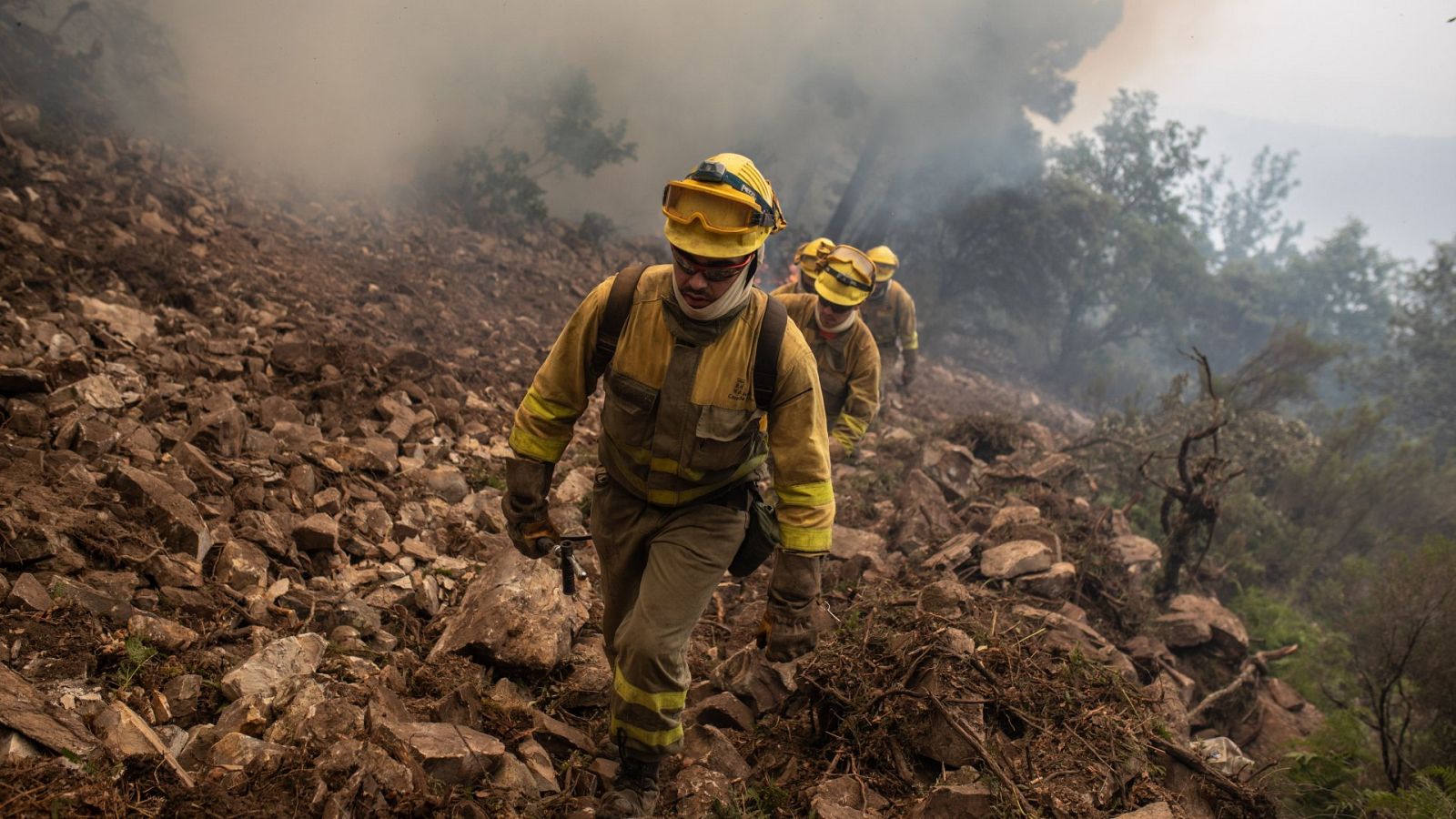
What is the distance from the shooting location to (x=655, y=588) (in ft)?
7.86

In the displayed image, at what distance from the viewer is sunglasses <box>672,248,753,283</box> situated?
2.22 m

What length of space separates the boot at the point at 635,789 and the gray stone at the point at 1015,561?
8.77 ft

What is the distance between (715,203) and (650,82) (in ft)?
53.8

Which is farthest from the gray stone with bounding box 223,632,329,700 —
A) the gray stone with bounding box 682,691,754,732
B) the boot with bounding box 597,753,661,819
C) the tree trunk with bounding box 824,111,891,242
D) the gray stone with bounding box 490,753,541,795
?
the tree trunk with bounding box 824,111,891,242

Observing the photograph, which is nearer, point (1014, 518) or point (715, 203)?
point (715, 203)

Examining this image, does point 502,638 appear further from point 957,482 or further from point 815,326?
point 957,482

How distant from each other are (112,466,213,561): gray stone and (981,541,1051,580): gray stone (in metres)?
3.85

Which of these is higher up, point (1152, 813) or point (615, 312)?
point (615, 312)

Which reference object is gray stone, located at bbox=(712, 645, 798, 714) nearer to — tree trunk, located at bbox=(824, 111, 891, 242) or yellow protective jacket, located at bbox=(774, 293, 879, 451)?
yellow protective jacket, located at bbox=(774, 293, 879, 451)

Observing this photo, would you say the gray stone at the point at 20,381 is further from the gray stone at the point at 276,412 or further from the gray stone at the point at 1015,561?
the gray stone at the point at 1015,561

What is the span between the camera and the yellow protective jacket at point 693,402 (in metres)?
2.35

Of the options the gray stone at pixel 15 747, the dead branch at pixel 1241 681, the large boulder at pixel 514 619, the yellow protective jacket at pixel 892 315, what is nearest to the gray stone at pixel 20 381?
the large boulder at pixel 514 619

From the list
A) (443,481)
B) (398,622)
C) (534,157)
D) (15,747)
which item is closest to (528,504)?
(398,622)

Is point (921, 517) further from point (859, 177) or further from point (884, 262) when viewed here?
point (859, 177)
